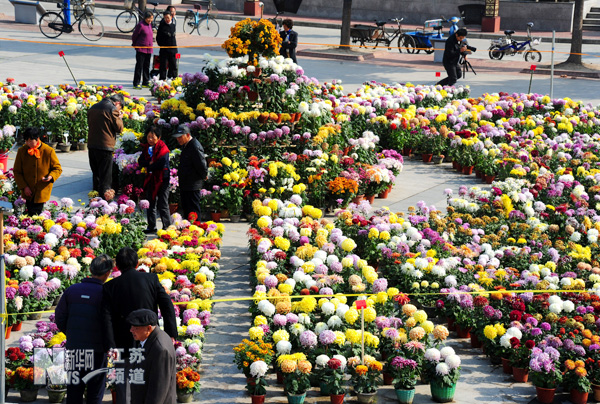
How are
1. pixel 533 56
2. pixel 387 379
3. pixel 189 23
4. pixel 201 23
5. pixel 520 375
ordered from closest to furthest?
pixel 387 379 → pixel 520 375 → pixel 533 56 → pixel 189 23 → pixel 201 23

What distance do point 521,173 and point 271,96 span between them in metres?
3.73

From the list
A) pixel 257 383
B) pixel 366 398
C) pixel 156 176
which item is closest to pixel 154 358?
pixel 257 383

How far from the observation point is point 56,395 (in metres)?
7.18

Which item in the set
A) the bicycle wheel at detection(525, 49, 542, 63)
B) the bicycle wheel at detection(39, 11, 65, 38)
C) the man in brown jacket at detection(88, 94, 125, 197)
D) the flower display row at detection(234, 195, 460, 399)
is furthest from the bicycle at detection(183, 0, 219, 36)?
the flower display row at detection(234, 195, 460, 399)

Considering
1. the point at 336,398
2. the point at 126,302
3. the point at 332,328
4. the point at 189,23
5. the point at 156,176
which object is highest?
the point at 189,23

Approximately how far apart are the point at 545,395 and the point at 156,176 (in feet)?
Result: 17.7

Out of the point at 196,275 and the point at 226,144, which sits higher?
the point at 226,144

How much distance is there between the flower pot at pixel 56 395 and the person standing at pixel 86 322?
444 millimetres

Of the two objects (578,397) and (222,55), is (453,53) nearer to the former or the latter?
(222,55)

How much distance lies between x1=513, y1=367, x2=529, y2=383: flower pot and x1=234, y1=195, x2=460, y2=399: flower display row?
2.12ft

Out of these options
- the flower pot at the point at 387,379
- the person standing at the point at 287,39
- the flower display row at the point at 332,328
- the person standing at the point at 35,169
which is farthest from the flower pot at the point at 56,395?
the person standing at the point at 287,39

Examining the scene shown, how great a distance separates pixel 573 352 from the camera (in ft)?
25.1

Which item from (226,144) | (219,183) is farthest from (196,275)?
(226,144)

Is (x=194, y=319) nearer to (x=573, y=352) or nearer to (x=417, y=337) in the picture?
(x=417, y=337)
